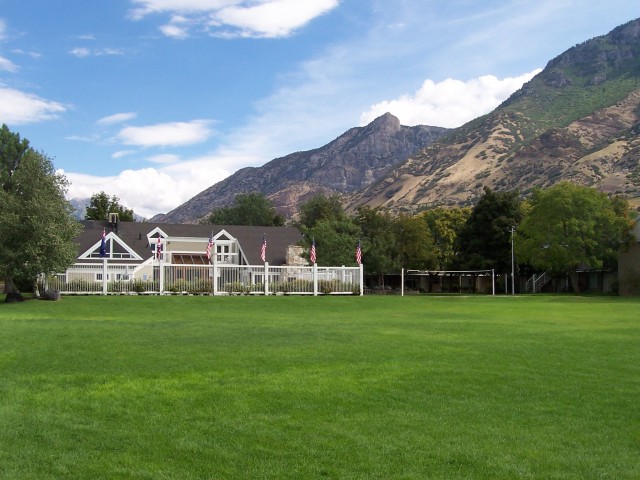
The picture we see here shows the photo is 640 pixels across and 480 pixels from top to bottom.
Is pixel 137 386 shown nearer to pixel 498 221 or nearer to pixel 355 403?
pixel 355 403

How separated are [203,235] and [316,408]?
57.9m

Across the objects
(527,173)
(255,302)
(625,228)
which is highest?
(527,173)

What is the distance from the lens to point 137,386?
9023mm

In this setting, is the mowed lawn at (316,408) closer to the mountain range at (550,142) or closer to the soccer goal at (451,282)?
the soccer goal at (451,282)

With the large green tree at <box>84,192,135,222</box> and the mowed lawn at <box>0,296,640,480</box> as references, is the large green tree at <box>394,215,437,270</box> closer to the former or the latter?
the large green tree at <box>84,192,135,222</box>

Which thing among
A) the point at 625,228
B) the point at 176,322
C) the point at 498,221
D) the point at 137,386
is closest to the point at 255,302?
the point at 176,322

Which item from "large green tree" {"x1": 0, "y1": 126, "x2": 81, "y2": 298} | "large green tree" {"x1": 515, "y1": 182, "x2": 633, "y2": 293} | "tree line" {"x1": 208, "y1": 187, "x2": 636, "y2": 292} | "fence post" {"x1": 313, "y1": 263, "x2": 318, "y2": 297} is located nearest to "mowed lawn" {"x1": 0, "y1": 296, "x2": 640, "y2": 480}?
"large green tree" {"x1": 0, "y1": 126, "x2": 81, "y2": 298}

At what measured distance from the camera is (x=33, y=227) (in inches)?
1249

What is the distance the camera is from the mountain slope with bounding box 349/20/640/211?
409 feet

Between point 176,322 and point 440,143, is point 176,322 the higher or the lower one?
the lower one

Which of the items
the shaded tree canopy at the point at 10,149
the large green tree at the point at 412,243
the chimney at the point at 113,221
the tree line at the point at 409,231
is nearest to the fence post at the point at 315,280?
the tree line at the point at 409,231

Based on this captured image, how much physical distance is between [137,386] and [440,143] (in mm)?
182047

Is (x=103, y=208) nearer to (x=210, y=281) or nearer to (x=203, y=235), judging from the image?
(x=203, y=235)

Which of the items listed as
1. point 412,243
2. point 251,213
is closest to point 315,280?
point 412,243
